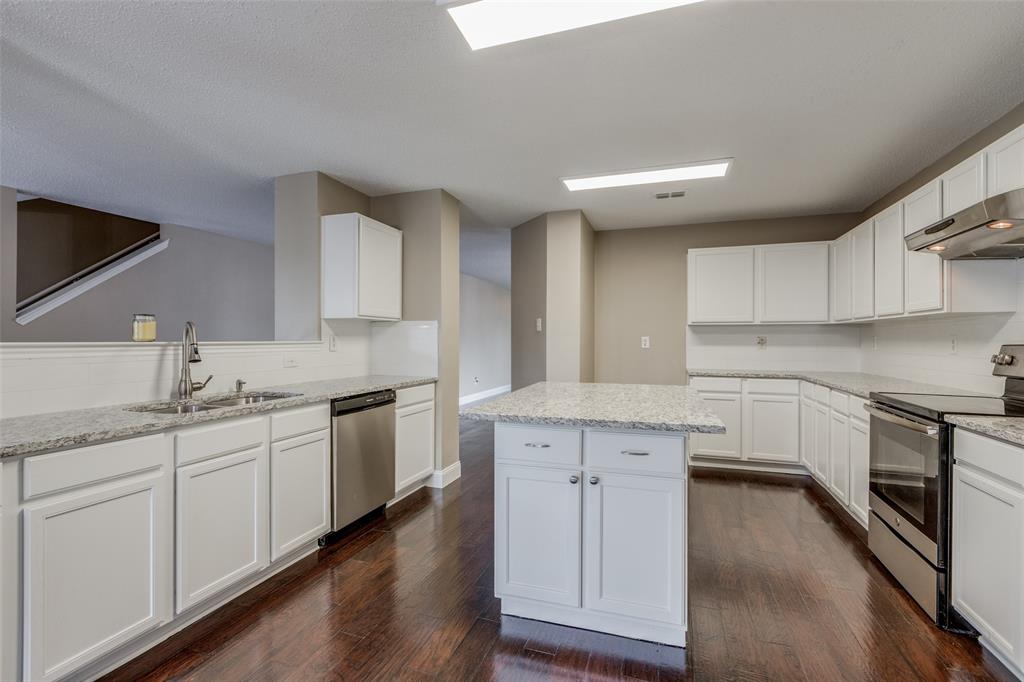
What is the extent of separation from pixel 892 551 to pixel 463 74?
3188 mm

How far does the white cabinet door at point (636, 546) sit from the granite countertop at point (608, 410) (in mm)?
245

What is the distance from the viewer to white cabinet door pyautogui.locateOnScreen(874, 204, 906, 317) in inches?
119

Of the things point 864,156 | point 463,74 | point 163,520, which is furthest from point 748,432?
point 163,520

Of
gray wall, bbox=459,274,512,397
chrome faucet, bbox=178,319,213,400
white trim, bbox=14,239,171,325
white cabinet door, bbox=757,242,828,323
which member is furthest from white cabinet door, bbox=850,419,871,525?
white trim, bbox=14,239,171,325

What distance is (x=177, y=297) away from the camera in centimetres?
546

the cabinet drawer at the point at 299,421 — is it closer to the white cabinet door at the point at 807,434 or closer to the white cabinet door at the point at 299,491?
the white cabinet door at the point at 299,491

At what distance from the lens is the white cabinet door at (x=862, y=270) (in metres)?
3.43

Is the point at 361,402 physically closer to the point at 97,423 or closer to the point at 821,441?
the point at 97,423

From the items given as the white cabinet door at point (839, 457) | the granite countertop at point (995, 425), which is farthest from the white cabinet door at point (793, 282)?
the granite countertop at point (995, 425)

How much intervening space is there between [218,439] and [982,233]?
3543 millimetres

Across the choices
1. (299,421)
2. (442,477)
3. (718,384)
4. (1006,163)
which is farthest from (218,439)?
(718,384)

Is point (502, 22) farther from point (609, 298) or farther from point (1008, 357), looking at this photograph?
point (609, 298)

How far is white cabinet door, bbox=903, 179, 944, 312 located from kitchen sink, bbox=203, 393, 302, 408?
3.75m

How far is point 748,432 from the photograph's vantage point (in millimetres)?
4195
